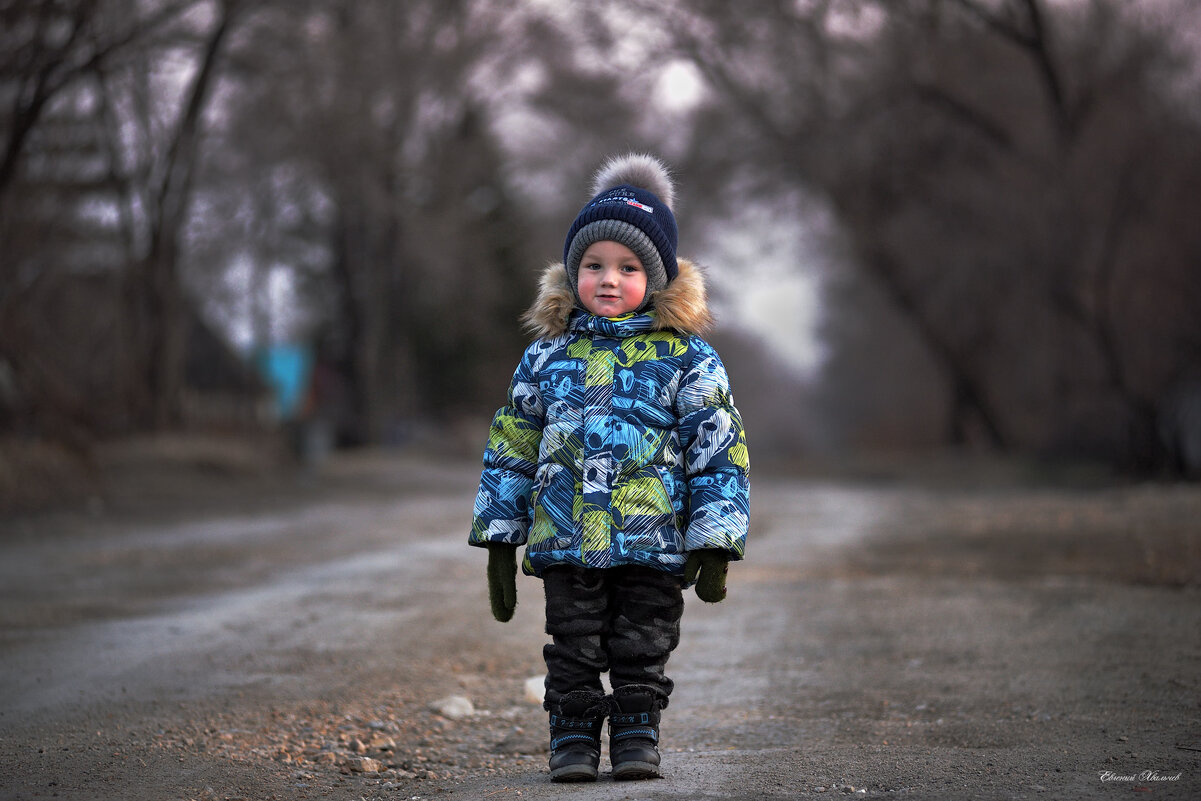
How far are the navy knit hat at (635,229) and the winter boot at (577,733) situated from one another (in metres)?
1.24

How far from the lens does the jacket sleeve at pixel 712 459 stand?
365cm

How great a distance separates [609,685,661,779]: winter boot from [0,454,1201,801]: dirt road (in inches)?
5.5

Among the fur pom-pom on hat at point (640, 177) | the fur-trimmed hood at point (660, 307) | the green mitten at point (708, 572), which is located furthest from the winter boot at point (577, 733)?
the fur pom-pom on hat at point (640, 177)

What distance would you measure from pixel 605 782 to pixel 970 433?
2186 centimetres

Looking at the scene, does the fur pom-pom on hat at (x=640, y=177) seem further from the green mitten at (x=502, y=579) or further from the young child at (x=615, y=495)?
the green mitten at (x=502, y=579)

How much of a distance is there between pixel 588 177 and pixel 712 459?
7.73 m

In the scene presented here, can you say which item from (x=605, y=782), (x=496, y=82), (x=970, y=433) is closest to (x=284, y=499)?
(x=605, y=782)

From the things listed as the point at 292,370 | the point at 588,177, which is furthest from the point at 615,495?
the point at 292,370

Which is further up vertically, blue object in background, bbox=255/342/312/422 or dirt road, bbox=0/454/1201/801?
blue object in background, bbox=255/342/312/422

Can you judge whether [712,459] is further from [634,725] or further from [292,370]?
[292,370]

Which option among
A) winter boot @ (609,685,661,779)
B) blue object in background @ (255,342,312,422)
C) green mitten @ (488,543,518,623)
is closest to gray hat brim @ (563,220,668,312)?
green mitten @ (488,543,518,623)

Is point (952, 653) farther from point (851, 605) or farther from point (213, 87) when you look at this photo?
point (213, 87)

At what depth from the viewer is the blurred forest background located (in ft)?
49.8

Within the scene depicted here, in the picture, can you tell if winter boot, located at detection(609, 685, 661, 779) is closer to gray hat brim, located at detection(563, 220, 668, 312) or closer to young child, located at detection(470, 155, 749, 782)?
young child, located at detection(470, 155, 749, 782)
